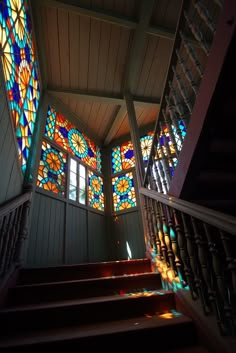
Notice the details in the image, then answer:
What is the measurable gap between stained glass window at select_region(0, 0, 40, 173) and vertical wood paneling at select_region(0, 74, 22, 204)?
6.3 inches

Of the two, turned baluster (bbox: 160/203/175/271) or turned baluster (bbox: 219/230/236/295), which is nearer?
turned baluster (bbox: 219/230/236/295)

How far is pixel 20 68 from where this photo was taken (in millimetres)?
2197

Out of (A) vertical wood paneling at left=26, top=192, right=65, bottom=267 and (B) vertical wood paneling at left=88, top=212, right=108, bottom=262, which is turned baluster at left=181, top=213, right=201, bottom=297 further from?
(B) vertical wood paneling at left=88, top=212, right=108, bottom=262

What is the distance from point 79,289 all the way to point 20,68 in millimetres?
2352

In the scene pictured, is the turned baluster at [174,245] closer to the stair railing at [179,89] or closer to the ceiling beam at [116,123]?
the stair railing at [179,89]

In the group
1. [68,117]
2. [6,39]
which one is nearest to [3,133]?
[6,39]

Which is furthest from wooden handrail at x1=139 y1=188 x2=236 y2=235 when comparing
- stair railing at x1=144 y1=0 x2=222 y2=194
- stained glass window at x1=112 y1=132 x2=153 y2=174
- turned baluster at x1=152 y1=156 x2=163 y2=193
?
stained glass window at x1=112 y1=132 x2=153 y2=174

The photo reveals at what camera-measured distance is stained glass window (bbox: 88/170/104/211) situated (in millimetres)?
4262

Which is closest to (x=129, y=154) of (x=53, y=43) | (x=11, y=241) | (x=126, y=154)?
(x=126, y=154)

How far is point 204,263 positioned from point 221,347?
1.26ft

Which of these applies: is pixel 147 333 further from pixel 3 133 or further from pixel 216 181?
pixel 3 133

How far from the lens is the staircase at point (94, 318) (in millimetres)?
1050

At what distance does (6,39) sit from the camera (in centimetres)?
172

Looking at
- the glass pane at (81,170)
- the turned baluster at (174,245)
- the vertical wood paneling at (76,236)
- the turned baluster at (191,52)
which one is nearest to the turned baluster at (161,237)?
the turned baluster at (174,245)
